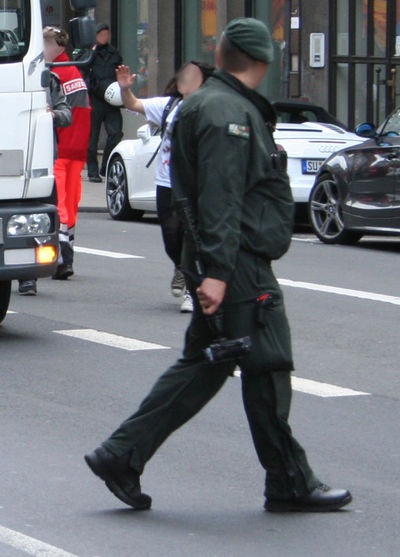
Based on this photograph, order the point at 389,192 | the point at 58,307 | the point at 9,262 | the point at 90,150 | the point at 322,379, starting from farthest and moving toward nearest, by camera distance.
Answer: the point at 90,150, the point at 389,192, the point at 58,307, the point at 9,262, the point at 322,379

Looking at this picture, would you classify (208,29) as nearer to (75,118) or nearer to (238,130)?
(75,118)

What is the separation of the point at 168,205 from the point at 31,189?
1.50m

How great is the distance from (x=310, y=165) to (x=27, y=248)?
26.8 feet

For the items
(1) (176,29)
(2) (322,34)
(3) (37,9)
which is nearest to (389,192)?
(3) (37,9)

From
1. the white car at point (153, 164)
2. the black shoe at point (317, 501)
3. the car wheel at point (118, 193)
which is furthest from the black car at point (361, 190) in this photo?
the black shoe at point (317, 501)

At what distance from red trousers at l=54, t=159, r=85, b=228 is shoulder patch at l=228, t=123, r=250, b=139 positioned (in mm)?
7334

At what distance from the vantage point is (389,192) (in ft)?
48.9

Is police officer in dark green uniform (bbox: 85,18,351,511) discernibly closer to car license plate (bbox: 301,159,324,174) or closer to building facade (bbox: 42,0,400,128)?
car license plate (bbox: 301,159,324,174)

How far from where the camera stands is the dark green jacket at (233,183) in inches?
212

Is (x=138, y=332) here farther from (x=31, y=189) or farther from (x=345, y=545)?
(x=345, y=545)

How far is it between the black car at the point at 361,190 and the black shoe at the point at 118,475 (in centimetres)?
919

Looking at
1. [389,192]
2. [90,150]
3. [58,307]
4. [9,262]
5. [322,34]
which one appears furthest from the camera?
[322,34]

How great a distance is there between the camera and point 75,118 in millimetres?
12742

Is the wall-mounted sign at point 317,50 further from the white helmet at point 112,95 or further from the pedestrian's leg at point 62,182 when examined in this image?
the pedestrian's leg at point 62,182
